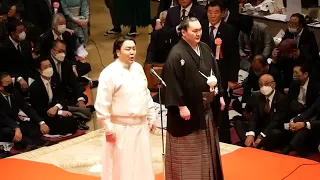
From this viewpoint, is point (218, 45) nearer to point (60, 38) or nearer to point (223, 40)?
point (223, 40)

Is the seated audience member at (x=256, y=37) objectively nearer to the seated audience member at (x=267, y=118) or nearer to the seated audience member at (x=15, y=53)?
the seated audience member at (x=267, y=118)

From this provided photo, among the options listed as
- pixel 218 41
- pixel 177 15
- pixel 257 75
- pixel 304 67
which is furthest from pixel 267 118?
→ pixel 177 15

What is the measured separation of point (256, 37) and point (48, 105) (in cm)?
238

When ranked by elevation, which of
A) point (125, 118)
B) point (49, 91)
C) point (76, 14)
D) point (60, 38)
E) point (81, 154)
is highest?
point (125, 118)

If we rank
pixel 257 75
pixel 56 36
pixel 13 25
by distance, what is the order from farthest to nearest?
pixel 56 36 < pixel 13 25 < pixel 257 75

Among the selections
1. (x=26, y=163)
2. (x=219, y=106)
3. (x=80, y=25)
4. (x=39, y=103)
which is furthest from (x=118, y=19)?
(x=219, y=106)

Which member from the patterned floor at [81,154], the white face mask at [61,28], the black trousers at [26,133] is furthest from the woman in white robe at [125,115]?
the white face mask at [61,28]

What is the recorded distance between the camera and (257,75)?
248 inches

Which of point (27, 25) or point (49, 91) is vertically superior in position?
point (27, 25)

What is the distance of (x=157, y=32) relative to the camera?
709cm

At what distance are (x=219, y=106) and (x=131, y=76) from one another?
68 centimetres

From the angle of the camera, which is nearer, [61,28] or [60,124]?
[60,124]

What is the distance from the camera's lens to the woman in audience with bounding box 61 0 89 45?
7926mm

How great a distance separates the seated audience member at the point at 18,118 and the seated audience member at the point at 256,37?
249 centimetres
